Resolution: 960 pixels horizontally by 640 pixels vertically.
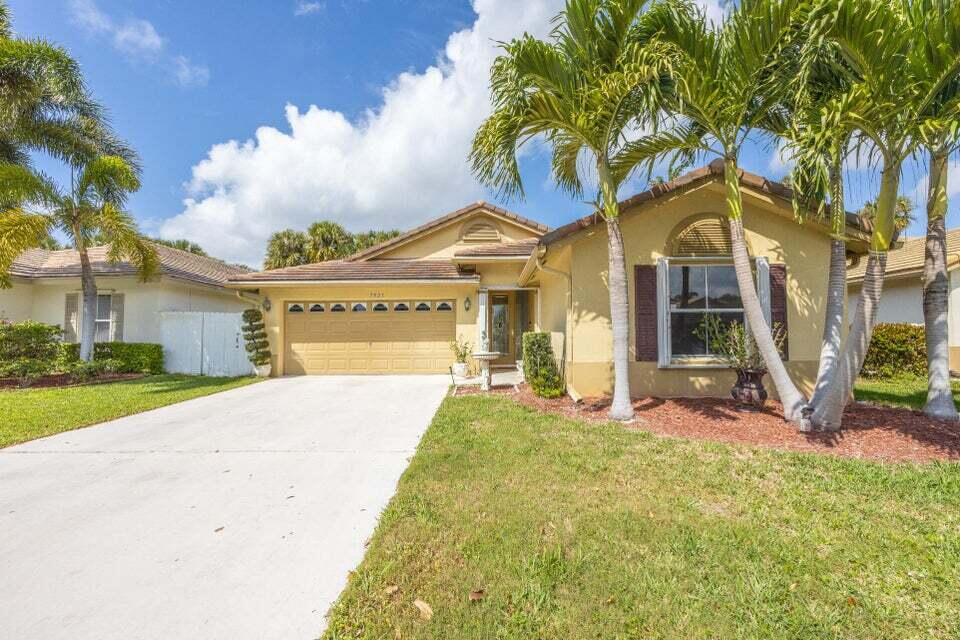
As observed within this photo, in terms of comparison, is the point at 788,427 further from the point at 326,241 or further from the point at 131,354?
the point at 326,241

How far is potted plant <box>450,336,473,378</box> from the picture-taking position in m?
12.3

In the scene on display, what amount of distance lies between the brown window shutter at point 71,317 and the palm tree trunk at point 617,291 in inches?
709

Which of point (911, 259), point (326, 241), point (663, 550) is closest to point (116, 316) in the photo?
point (326, 241)

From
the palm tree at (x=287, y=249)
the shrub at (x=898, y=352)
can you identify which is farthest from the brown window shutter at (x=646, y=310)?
the palm tree at (x=287, y=249)

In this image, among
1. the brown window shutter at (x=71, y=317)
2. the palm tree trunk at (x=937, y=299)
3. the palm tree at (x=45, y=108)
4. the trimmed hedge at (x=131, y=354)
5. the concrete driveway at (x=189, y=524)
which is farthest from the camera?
the brown window shutter at (x=71, y=317)

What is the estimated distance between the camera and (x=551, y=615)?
230 centimetres

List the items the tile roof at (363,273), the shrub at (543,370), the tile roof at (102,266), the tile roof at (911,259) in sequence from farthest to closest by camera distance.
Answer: the tile roof at (102,266) < the tile roof at (363,273) < the tile roof at (911,259) < the shrub at (543,370)

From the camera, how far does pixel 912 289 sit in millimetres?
12703

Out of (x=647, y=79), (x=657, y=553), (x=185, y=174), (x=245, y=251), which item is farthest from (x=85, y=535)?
(x=245, y=251)

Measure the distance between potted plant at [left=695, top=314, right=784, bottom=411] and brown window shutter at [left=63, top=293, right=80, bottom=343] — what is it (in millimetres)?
19766

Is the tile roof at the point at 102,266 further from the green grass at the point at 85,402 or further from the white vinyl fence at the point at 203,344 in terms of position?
the green grass at the point at 85,402

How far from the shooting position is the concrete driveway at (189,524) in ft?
7.85

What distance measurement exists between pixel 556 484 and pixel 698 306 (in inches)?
219

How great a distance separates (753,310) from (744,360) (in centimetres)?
145
